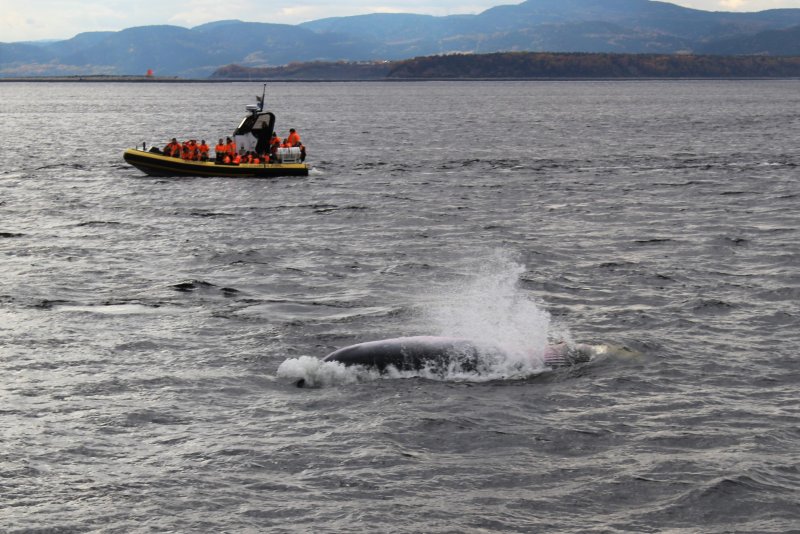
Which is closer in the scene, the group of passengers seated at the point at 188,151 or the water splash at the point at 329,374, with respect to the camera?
the water splash at the point at 329,374

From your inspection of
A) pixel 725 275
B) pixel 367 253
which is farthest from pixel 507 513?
pixel 367 253

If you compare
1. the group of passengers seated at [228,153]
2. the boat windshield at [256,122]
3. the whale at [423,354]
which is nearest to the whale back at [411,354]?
the whale at [423,354]

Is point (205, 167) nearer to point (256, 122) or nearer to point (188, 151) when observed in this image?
point (188, 151)

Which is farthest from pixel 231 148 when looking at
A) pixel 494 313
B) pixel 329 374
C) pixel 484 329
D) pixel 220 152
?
pixel 329 374

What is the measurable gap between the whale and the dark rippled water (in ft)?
1.02

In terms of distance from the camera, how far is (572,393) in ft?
56.9

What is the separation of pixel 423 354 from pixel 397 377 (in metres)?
0.60

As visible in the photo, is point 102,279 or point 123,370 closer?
point 123,370

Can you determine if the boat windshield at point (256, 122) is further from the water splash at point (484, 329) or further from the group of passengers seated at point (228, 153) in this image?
the water splash at point (484, 329)

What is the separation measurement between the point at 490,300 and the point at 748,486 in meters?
11.3

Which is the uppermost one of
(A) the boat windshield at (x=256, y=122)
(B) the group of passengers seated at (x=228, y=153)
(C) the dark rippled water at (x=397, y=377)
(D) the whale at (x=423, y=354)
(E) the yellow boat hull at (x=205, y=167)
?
(A) the boat windshield at (x=256, y=122)

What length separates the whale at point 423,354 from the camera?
1766 cm

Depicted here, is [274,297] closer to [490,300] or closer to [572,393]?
[490,300]

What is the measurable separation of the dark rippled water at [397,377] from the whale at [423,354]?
310 mm
